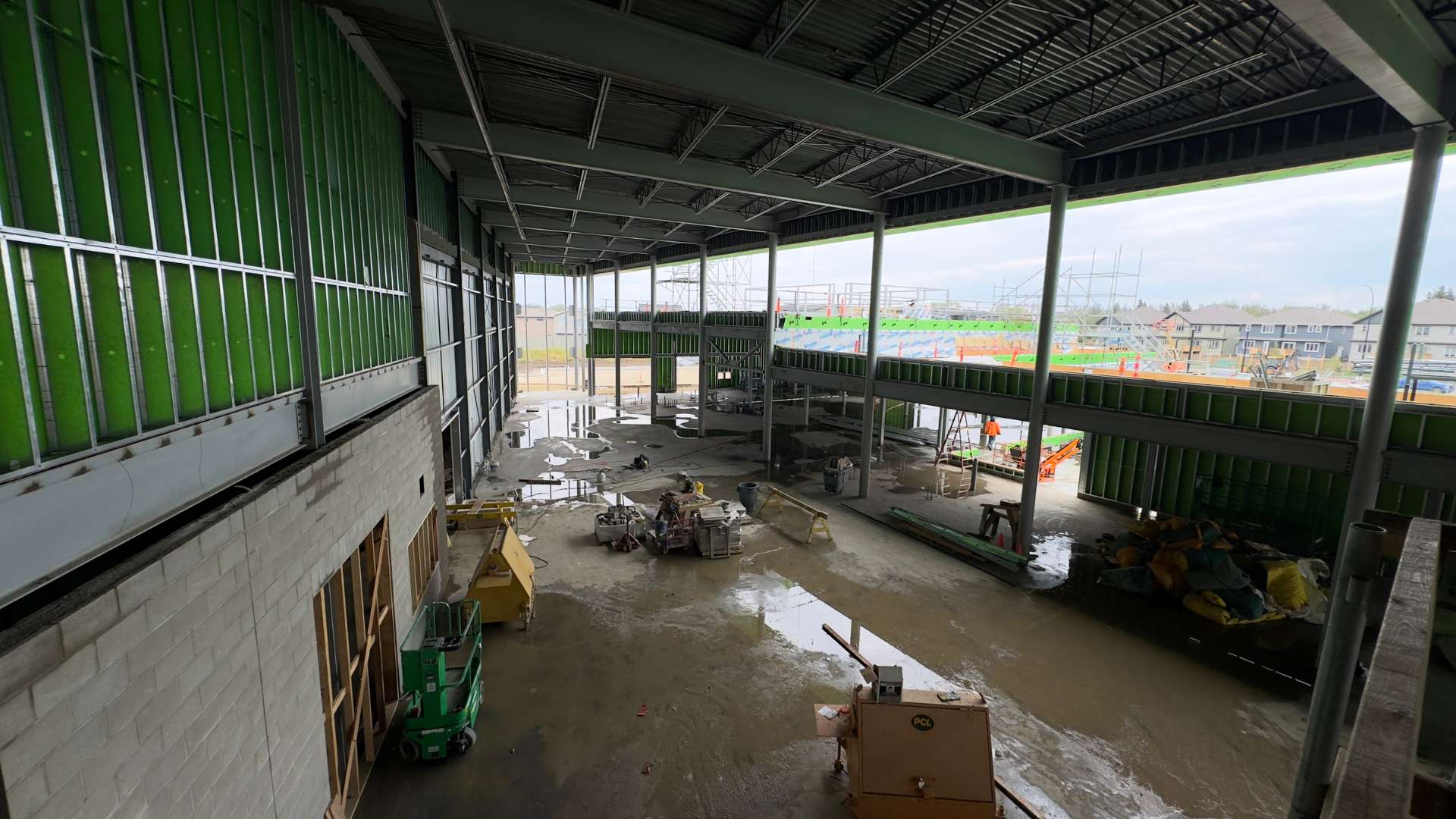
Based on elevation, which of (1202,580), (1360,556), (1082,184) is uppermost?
(1082,184)

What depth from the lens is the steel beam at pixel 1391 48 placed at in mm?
5551

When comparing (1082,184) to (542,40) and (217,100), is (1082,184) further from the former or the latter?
(217,100)

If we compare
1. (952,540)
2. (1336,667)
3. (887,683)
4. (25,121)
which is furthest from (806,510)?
(25,121)

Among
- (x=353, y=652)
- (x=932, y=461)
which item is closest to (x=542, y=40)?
(x=353, y=652)

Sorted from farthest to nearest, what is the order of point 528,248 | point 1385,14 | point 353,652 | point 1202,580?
point 528,248, point 1202,580, point 353,652, point 1385,14

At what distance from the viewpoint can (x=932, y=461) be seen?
2323 centimetres

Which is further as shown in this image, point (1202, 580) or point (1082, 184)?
point (1082, 184)

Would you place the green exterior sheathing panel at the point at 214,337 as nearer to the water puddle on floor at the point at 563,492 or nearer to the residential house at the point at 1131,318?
the water puddle on floor at the point at 563,492

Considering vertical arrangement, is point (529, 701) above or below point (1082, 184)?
below

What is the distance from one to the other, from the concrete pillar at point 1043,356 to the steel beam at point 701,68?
7.89 ft

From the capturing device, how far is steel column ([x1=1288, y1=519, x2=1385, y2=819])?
374 centimetres

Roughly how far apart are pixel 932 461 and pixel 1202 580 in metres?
12.2

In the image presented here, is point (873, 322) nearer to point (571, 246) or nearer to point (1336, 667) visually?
point (1336, 667)

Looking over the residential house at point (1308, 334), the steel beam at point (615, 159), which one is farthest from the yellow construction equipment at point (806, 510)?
the residential house at point (1308, 334)
